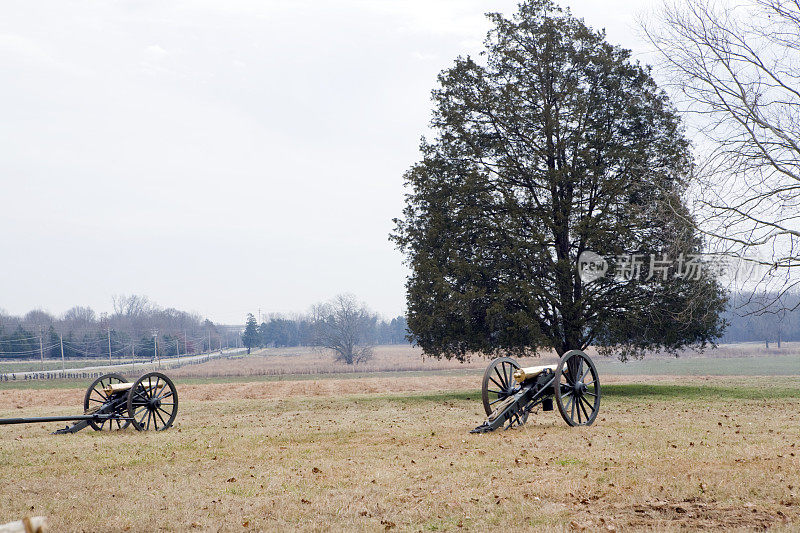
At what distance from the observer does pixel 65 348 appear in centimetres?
8531

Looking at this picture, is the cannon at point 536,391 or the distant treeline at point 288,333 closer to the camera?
the cannon at point 536,391

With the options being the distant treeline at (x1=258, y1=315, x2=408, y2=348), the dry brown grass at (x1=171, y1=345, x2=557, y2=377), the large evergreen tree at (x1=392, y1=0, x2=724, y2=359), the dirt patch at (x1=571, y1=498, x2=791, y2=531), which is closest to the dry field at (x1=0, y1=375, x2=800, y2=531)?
the dirt patch at (x1=571, y1=498, x2=791, y2=531)

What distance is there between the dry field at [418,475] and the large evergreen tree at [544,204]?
6.72 metres

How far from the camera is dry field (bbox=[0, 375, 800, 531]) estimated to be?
6617 mm

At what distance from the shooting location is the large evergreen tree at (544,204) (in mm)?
22031

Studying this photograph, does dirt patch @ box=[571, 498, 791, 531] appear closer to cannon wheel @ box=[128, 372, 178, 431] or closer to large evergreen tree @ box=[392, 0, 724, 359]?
cannon wheel @ box=[128, 372, 178, 431]

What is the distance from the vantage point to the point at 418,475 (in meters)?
8.56

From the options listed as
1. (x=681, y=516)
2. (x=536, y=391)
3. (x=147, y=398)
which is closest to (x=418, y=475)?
(x=681, y=516)

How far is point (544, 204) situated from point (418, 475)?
16.2 m

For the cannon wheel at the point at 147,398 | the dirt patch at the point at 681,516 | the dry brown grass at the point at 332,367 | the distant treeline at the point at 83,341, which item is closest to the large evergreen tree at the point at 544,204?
the dry brown grass at the point at 332,367

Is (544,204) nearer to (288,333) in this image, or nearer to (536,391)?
(536,391)

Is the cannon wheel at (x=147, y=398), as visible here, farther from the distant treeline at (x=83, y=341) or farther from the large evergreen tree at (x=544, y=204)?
the distant treeline at (x=83, y=341)

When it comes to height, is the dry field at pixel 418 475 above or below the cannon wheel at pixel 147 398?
below

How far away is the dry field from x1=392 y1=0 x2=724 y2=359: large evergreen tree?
6725 millimetres
